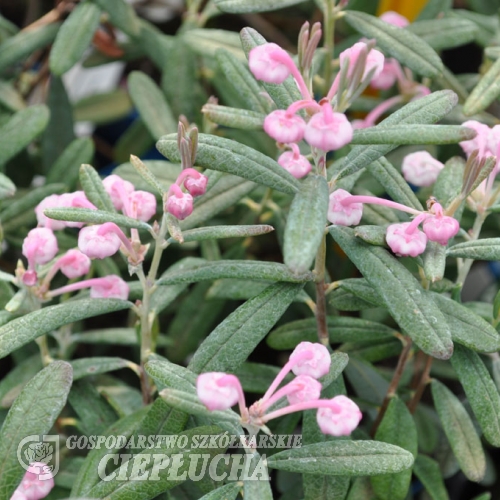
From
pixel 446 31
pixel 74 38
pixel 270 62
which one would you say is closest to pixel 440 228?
pixel 270 62

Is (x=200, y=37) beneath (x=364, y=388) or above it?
above

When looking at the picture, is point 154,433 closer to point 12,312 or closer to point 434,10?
point 12,312

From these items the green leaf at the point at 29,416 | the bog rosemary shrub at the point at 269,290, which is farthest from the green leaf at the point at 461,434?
the green leaf at the point at 29,416

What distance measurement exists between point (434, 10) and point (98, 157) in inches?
39.2

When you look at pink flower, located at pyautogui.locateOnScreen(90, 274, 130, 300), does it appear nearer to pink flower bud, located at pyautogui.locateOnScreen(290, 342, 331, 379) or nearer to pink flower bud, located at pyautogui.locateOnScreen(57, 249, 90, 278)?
pink flower bud, located at pyautogui.locateOnScreen(57, 249, 90, 278)

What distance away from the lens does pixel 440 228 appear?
0.79 m

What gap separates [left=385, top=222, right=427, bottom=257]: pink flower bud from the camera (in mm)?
802

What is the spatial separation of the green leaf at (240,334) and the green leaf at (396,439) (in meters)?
0.28

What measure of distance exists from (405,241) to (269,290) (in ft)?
0.58

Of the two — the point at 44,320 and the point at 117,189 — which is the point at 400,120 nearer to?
the point at 117,189

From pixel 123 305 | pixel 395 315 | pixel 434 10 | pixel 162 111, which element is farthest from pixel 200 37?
pixel 395 315

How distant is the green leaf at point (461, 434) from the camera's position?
979 mm

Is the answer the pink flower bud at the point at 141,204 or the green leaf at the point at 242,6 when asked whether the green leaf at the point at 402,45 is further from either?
the pink flower bud at the point at 141,204

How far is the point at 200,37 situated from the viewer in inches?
54.0
